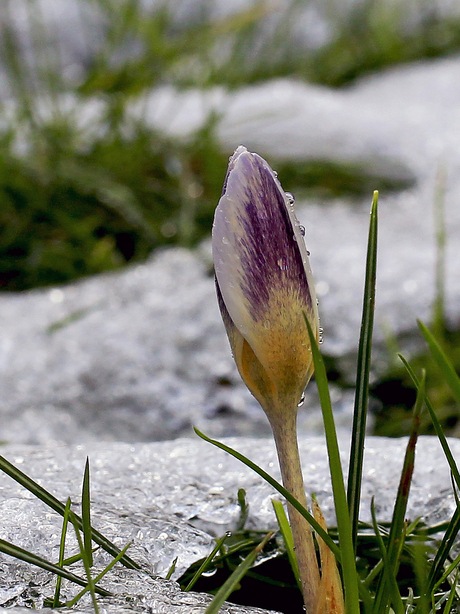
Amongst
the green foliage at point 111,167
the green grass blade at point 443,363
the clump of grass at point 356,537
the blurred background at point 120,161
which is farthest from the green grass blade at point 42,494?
the green foliage at point 111,167

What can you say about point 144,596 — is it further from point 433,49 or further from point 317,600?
point 433,49

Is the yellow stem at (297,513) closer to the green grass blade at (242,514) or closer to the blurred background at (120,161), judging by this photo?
the green grass blade at (242,514)

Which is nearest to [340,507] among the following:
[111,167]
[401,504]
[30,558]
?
[401,504]

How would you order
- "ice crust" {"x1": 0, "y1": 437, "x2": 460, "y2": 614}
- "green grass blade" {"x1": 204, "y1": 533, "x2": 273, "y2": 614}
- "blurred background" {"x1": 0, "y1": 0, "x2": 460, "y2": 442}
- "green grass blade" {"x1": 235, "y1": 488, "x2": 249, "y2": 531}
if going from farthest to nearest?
1. "blurred background" {"x1": 0, "y1": 0, "x2": 460, "y2": 442}
2. "green grass blade" {"x1": 235, "y1": 488, "x2": 249, "y2": 531}
3. "ice crust" {"x1": 0, "y1": 437, "x2": 460, "y2": 614}
4. "green grass blade" {"x1": 204, "y1": 533, "x2": 273, "y2": 614}

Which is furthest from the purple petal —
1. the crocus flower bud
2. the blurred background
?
the blurred background

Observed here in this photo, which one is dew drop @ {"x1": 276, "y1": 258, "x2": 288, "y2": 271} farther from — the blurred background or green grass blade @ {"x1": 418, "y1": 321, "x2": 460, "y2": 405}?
the blurred background

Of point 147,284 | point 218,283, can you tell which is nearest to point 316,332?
point 218,283
